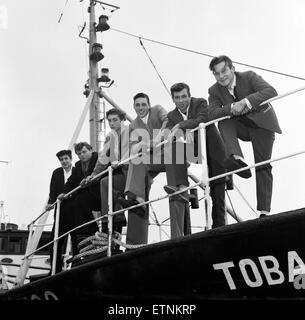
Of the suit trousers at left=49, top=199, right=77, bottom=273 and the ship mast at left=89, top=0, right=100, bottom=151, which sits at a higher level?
the ship mast at left=89, top=0, right=100, bottom=151

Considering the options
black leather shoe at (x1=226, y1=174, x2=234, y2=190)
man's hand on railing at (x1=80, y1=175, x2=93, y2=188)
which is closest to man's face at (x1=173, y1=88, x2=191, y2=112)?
black leather shoe at (x1=226, y1=174, x2=234, y2=190)

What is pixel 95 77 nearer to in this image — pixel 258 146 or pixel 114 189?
pixel 114 189

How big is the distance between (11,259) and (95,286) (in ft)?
23.6

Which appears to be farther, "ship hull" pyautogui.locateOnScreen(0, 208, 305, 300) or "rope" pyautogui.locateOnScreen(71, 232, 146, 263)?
"rope" pyautogui.locateOnScreen(71, 232, 146, 263)

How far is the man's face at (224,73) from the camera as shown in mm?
5102

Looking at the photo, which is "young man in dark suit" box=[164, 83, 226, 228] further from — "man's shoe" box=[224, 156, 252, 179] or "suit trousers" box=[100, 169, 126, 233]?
"suit trousers" box=[100, 169, 126, 233]

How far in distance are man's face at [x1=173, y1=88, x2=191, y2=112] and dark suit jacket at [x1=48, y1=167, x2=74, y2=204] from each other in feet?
9.06

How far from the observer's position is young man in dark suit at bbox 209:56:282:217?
15.5ft

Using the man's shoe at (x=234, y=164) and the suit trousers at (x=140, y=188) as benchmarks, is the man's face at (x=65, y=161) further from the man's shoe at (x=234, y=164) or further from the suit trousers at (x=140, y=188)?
the man's shoe at (x=234, y=164)

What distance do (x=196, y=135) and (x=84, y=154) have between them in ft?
6.95

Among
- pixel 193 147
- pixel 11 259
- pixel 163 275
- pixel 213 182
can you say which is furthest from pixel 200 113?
pixel 11 259

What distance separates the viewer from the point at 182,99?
5520 mm

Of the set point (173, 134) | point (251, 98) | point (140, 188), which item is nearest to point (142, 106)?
point (173, 134)
